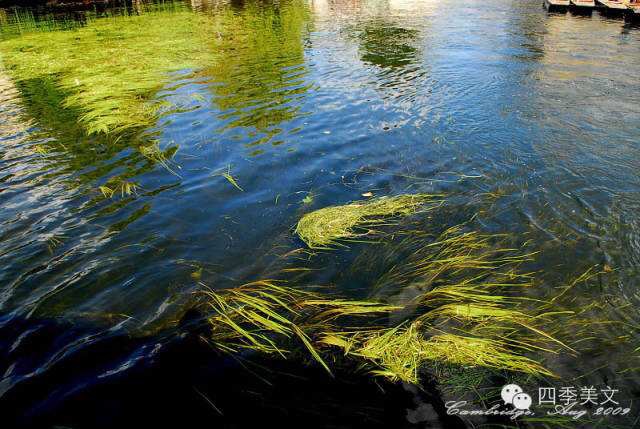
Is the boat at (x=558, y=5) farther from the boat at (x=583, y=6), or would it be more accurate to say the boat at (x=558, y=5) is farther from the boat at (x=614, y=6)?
the boat at (x=614, y=6)

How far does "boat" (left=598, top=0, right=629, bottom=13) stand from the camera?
22216 mm

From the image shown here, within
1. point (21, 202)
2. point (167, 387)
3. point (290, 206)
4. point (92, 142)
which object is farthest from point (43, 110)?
point (167, 387)

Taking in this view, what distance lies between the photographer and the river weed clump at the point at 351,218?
5.18 meters

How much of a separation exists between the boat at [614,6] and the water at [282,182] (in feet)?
38.4

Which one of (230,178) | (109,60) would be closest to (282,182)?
(230,178)

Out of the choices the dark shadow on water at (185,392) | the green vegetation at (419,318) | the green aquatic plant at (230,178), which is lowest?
the dark shadow on water at (185,392)

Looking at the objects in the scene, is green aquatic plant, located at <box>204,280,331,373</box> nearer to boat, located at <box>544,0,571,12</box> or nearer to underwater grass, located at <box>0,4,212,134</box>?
underwater grass, located at <box>0,4,212,134</box>

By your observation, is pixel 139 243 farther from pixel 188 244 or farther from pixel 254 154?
pixel 254 154

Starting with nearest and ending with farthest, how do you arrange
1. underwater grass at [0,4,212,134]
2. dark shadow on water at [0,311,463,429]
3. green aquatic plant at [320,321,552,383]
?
1. dark shadow on water at [0,311,463,429]
2. green aquatic plant at [320,321,552,383]
3. underwater grass at [0,4,212,134]

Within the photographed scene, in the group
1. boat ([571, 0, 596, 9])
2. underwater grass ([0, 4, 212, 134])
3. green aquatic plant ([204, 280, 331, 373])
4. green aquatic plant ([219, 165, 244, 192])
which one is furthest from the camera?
boat ([571, 0, 596, 9])

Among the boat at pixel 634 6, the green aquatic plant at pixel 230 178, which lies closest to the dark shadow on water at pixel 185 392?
the green aquatic plant at pixel 230 178

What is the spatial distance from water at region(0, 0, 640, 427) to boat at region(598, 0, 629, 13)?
1170cm

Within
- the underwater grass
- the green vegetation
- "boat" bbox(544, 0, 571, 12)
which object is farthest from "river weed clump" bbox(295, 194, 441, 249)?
"boat" bbox(544, 0, 571, 12)

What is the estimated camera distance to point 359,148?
7.93 m
